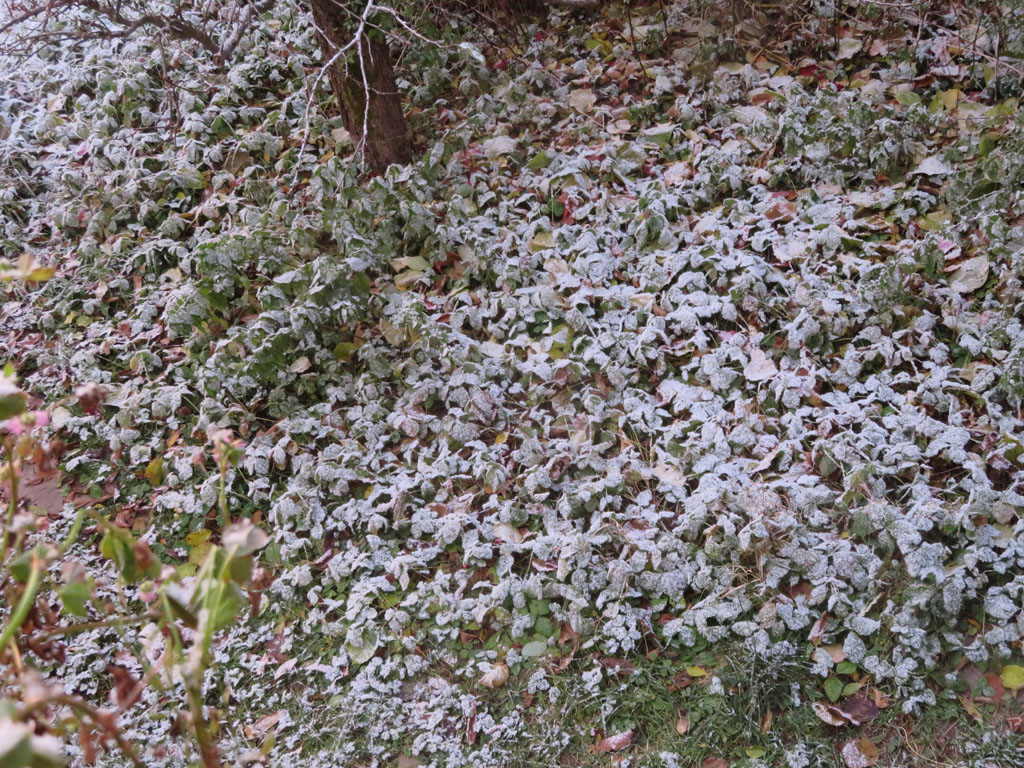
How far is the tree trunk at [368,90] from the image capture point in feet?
13.4

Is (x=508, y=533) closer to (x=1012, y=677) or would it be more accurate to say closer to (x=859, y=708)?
(x=859, y=708)

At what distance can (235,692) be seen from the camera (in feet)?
9.46

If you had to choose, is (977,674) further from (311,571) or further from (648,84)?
(648,84)

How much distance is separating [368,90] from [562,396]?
188 centimetres

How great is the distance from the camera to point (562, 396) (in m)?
3.44

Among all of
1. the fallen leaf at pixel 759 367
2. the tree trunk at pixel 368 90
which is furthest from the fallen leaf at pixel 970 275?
the tree trunk at pixel 368 90

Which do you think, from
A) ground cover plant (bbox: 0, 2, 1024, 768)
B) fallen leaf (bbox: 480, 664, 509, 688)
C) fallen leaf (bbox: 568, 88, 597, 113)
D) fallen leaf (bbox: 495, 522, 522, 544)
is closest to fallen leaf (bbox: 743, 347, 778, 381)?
ground cover plant (bbox: 0, 2, 1024, 768)

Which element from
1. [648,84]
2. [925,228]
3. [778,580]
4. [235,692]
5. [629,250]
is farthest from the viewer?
[648,84]

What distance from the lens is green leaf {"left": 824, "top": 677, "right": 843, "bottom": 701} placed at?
2.47 meters

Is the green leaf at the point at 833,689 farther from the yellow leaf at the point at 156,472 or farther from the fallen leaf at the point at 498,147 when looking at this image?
the fallen leaf at the point at 498,147

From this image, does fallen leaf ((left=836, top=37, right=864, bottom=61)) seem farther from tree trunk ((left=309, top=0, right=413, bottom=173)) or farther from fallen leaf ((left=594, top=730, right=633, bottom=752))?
fallen leaf ((left=594, top=730, right=633, bottom=752))

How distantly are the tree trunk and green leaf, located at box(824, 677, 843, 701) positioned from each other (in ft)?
10.2

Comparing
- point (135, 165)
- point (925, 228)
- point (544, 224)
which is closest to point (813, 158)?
point (925, 228)

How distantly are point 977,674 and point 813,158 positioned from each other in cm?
241
